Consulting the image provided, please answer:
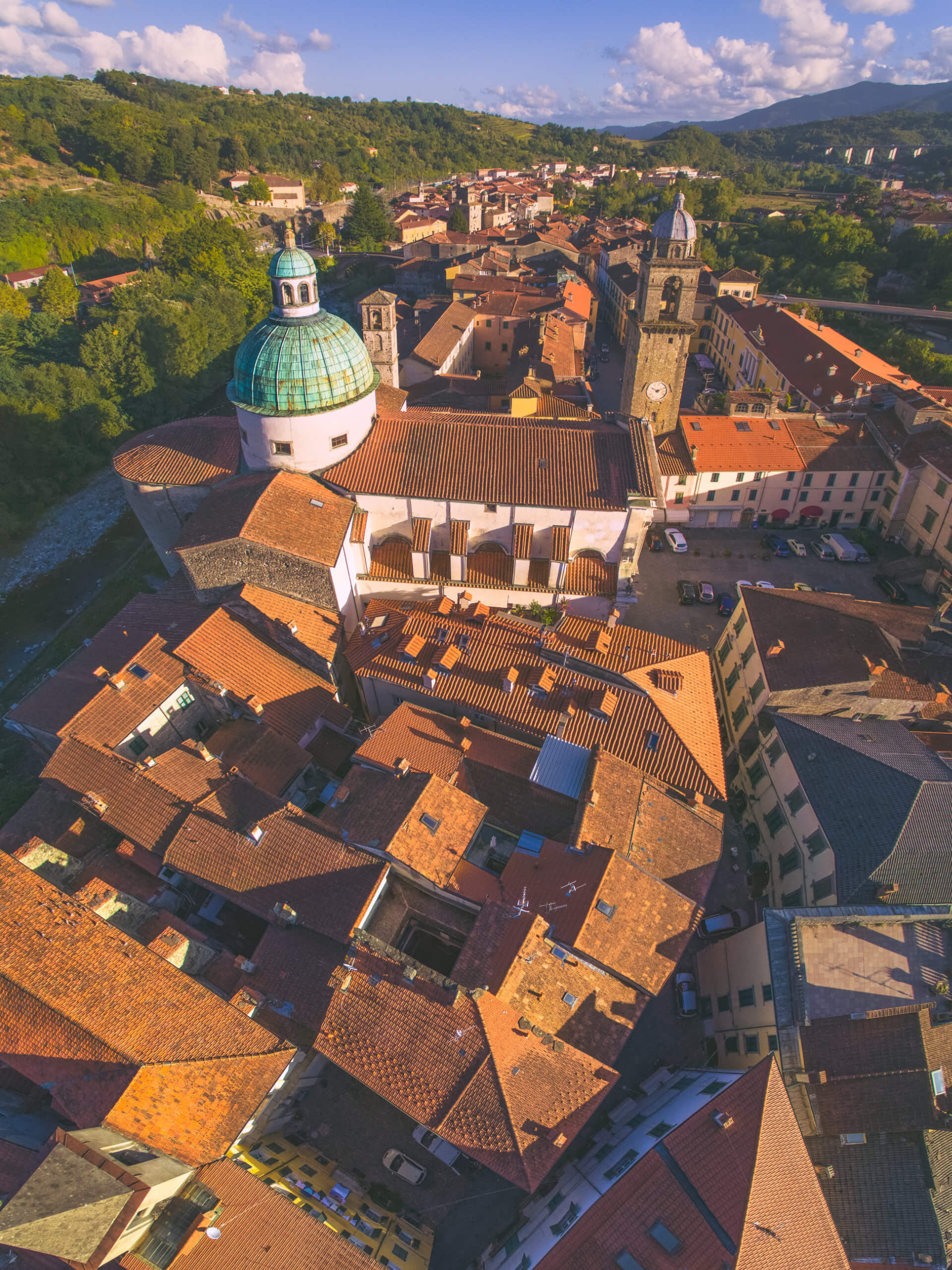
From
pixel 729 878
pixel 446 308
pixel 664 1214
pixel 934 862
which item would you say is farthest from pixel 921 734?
pixel 446 308

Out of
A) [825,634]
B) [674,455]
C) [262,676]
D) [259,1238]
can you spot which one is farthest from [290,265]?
[259,1238]

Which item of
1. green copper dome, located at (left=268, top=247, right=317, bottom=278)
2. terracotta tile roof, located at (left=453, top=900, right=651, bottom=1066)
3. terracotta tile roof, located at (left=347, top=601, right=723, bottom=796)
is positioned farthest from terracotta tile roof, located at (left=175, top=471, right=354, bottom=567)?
terracotta tile roof, located at (left=453, top=900, right=651, bottom=1066)

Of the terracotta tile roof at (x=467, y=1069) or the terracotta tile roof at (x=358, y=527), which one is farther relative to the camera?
the terracotta tile roof at (x=358, y=527)

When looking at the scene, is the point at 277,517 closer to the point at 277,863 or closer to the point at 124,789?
the point at 124,789

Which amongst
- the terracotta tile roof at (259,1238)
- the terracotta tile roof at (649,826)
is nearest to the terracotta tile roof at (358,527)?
the terracotta tile roof at (649,826)

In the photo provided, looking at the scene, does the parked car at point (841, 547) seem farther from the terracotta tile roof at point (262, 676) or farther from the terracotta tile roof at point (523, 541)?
the terracotta tile roof at point (262, 676)
